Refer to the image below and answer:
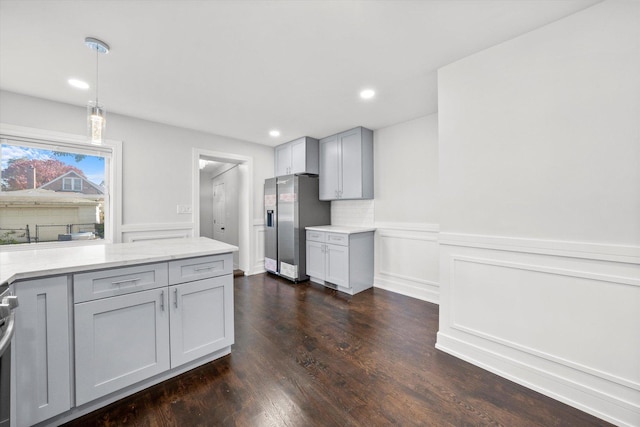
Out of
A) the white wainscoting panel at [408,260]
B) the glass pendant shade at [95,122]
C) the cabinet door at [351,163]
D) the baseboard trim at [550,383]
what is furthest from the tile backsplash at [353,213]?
the glass pendant shade at [95,122]

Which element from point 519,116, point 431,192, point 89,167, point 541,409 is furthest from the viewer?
point 431,192

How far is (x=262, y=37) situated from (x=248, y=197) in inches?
119

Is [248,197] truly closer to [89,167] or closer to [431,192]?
[89,167]

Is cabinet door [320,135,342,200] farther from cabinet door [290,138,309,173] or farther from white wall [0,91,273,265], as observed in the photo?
white wall [0,91,273,265]

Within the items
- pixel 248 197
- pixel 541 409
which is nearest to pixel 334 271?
pixel 248 197

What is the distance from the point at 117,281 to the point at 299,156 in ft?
10.3

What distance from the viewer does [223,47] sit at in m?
1.86

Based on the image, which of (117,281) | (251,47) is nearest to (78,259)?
(117,281)

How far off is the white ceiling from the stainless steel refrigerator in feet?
4.90

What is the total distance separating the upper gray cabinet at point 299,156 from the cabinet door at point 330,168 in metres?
0.13

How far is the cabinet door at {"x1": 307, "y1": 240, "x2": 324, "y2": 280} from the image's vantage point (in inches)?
152

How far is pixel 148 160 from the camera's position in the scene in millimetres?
3357

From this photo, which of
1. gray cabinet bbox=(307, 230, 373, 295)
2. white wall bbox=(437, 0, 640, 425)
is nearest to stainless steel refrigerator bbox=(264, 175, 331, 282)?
gray cabinet bbox=(307, 230, 373, 295)

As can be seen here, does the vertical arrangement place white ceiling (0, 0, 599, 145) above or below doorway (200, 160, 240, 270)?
above
